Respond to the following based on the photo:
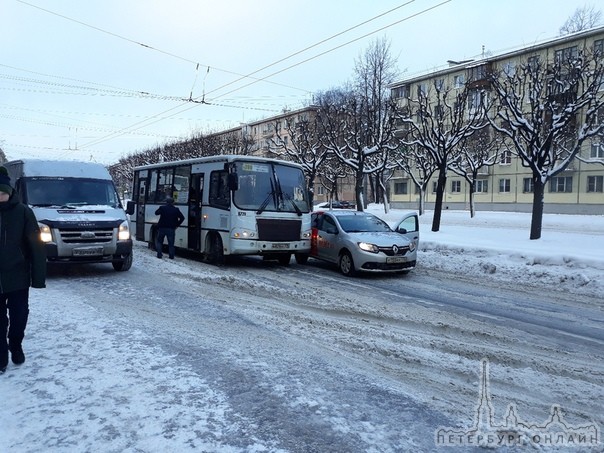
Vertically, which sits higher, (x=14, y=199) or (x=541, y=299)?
(x=14, y=199)

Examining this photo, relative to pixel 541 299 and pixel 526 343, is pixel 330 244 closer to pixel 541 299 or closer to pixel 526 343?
pixel 541 299

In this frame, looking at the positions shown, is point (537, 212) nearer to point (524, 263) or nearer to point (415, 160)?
point (524, 263)

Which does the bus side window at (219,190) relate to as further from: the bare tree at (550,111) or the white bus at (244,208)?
the bare tree at (550,111)

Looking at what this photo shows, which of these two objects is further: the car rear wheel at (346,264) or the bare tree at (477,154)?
the bare tree at (477,154)

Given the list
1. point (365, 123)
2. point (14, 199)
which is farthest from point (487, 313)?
point (365, 123)

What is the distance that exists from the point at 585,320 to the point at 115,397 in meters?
6.83

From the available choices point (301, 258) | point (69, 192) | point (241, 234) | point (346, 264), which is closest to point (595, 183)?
point (301, 258)

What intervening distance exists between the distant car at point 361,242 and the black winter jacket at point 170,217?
12.4 feet

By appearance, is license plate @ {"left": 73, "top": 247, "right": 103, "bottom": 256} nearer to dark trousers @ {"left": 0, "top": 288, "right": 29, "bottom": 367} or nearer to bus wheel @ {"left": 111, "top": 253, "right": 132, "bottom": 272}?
bus wheel @ {"left": 111, "top": 253, "right": 132, "bottom": 272}

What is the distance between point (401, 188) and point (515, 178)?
16301mm

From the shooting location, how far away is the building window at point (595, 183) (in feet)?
149

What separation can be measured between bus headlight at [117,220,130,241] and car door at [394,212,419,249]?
6841 millimetres

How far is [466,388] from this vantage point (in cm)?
464

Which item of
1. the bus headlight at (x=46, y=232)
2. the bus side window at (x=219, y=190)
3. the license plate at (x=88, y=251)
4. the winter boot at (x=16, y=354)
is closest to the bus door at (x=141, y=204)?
the bus side window at (x=219, y=190)
